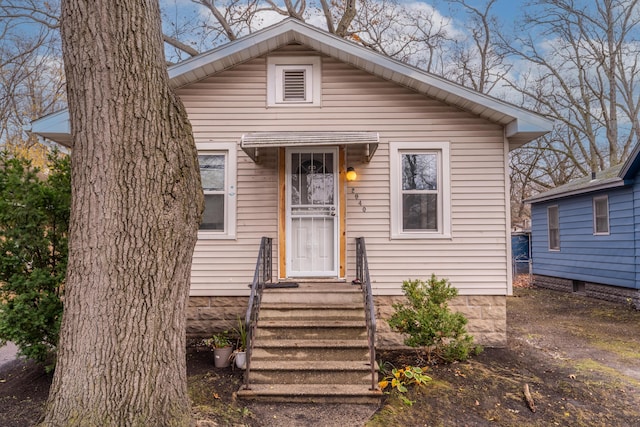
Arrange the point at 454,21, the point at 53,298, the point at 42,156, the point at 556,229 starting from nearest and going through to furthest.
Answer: the point at 53,298 < the point at 556,229 < the point at 42,156 < the point at 454,21

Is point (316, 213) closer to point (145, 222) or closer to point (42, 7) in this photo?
point (145, 222)

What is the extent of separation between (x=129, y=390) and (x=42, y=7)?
14.3 metres

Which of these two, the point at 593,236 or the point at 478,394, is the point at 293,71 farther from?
the point at 593,236

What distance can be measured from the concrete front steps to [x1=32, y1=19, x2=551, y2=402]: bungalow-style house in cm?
69

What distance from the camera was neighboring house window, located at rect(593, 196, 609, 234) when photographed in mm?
9906

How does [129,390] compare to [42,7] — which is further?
[42,7]

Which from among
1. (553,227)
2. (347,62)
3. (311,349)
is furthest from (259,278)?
(553,227)

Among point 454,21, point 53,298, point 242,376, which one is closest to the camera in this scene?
point 53,298

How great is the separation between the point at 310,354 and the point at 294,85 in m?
4.06

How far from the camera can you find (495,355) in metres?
5.66

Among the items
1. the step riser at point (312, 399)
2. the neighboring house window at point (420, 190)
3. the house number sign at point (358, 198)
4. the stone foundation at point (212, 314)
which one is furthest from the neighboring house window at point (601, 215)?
the stone foundation at point (212, 314)

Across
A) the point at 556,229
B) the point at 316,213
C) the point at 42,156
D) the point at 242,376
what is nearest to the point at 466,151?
the point at 316,213

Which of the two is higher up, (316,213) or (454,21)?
(454,21)

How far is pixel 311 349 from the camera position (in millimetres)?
4684
